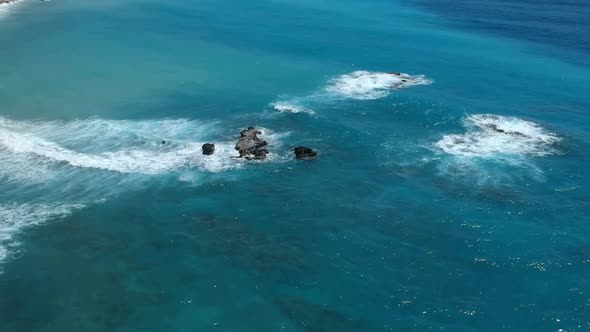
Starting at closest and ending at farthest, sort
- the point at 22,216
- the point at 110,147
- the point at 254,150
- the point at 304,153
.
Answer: the point at 22,216 → the point at 304,153 → the point at 254,150 → the point at 110,147

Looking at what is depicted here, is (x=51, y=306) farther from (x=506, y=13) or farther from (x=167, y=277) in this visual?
(x=506, y=13)

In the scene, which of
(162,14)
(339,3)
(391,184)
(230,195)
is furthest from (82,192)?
(339,3)

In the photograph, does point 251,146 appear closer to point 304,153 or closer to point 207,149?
point 207,149

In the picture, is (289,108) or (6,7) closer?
(289,108)

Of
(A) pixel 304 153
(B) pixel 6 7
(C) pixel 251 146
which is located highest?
(B) pixel 6 7

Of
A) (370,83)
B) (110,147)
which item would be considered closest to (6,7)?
(110,147)

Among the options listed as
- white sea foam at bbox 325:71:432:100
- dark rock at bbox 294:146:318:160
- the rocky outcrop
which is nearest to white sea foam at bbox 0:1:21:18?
white sea foam at bbox 325:71:432:100
